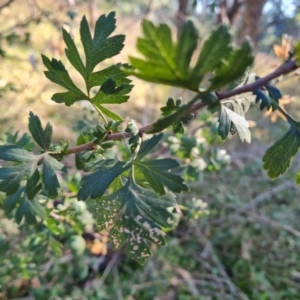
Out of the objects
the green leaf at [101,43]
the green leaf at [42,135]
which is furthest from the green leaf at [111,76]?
the green leaf at [42,135]

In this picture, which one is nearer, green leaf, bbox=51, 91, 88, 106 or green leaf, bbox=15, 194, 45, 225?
green leaf, bbox=51, 91, 88, 106

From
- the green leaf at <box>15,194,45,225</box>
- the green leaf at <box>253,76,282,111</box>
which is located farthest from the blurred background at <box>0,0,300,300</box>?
the green leaf at <box>253,76,282,111</box>

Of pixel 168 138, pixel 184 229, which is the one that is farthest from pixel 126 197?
pixel 184 229

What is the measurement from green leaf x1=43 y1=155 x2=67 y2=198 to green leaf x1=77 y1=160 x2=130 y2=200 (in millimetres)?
99

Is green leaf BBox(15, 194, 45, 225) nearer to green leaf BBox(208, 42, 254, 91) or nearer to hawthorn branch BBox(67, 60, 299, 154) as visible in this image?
hawthorn branch BBox(67, 60, 299, 154)

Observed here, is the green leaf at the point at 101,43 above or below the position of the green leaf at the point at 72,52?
above

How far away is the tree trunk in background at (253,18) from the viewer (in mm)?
3311

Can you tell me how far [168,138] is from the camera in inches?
58.8

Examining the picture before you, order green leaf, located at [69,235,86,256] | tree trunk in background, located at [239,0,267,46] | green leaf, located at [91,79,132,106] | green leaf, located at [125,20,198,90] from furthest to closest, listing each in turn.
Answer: tree trunk in background, located at [239,0,267,46], green leaf, located at [69,235,86,256], green leaf, located at [91,79,132,106], green leaf, located at [125,20,198,90]

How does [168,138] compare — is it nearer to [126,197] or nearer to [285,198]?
[126,197]

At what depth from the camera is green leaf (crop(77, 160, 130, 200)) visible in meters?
0.64

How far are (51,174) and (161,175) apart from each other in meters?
0.22

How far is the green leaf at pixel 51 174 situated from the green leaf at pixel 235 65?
0.37m

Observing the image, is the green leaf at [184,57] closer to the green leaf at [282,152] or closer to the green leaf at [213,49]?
the green leaf at [213,49]
